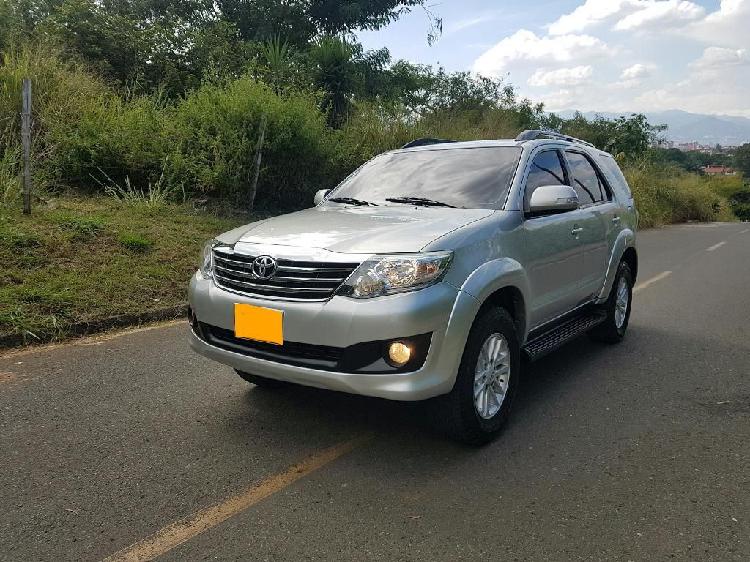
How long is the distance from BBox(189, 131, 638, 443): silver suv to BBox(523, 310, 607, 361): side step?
0.02 m

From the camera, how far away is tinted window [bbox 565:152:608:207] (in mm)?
5059

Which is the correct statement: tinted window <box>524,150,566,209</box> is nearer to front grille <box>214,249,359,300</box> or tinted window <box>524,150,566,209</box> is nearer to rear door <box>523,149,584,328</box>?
rear door <box>523,149,584,328</box>

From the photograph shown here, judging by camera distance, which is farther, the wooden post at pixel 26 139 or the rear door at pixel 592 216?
the wooden post at pixel 26 139

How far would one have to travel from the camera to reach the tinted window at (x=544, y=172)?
4.24 metres

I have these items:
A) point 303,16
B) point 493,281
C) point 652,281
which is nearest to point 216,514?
point 493,281

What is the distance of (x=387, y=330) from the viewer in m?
3.00

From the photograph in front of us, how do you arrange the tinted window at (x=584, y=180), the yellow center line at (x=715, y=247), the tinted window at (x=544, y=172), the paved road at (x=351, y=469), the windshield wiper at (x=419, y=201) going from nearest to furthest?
the paved road at (x=351, y=469) < the windshield wiper at (x=419, y=201) < the tinted window at (x=544, y=172) < the tinted window at (x=584, y=180) < the yellow center line at (x=715, y=247)

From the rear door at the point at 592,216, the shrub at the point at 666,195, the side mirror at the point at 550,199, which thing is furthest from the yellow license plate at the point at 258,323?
the shrub at the point at 666,195

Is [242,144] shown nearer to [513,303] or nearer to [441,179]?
[441,179]

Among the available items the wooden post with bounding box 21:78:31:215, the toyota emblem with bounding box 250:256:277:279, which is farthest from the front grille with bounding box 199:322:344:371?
the wooden post with bounding box 21:78:31:215

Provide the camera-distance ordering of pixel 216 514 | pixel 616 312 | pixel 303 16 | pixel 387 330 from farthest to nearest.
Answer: pixel 303 16 → pixel 616 312 → pixel 387 330 → pixel 216 514

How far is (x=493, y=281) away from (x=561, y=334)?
1.36 metres

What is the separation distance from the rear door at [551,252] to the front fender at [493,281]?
161 mm

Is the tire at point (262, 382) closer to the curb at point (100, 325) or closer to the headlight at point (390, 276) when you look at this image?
the headlight at point (390, 276)
